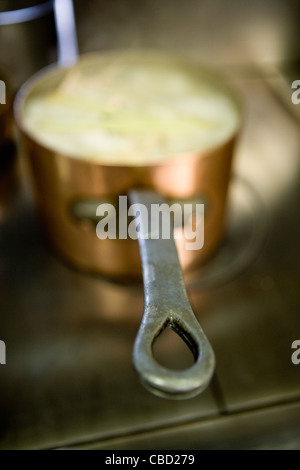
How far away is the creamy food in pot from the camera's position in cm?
56

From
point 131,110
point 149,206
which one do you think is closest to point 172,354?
point 149,206

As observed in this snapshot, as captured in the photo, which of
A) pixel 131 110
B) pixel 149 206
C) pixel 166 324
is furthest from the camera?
pixel 131 110

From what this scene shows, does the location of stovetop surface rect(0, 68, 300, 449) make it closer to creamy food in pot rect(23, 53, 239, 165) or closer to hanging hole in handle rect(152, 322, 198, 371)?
hanging hole in handle rect(152, 322, 198, 371)

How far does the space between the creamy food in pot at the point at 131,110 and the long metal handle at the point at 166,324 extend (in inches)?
6.5

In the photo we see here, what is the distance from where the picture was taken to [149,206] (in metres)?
0.46

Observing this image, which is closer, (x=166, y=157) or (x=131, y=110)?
(x=166, y=157)

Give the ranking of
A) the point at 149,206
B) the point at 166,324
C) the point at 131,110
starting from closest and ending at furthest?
the point at 166,324, the point at 149,206, the point at 131,110

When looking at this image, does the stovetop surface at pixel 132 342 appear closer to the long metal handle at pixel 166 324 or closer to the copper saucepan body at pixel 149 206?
the copper saucepan body at pixel 149 206

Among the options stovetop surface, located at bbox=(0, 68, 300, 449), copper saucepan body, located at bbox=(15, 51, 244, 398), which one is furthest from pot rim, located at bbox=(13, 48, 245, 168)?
stovetop surface, located at bbox=(0, 68, 300, 449)

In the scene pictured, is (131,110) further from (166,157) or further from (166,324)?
(166,324)

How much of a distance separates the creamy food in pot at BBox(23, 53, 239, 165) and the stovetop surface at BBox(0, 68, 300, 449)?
16 cm

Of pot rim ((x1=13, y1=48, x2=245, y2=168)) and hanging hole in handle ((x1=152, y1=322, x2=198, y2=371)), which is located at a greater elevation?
pot rim ((x1=13, y1=48, x2=245, y2=168))

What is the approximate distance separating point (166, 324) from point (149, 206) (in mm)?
153

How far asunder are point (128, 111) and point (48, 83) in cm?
11
